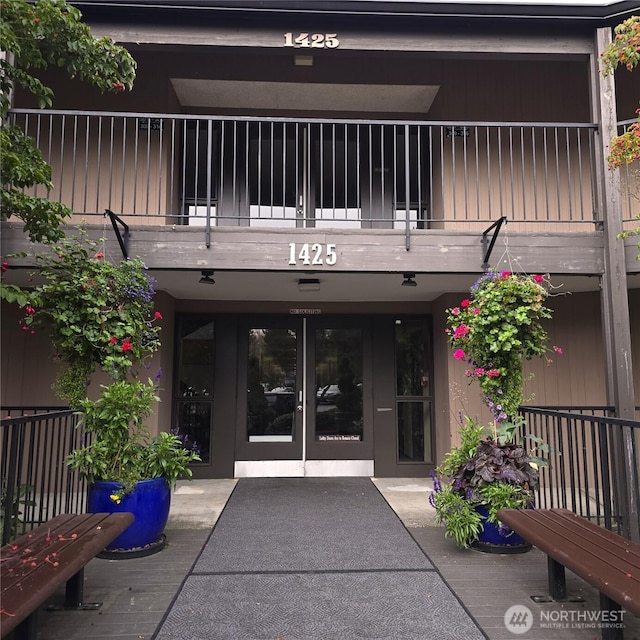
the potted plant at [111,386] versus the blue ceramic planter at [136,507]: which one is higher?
the potted plant at [111,386]

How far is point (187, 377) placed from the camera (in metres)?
7.05

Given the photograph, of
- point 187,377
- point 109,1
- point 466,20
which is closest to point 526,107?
point 466,20

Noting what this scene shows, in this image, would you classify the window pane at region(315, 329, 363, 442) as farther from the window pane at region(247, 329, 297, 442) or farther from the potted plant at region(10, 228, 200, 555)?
the potted plant at region(10, 228, 200, 555)

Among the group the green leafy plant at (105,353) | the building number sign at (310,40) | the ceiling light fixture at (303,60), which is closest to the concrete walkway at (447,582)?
the green leafy plant at (105,353)

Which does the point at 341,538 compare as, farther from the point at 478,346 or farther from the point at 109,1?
the point at 109,1

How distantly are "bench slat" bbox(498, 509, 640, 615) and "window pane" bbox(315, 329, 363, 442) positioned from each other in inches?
149

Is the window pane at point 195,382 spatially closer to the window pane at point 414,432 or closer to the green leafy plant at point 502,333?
the window pane at point 414,432

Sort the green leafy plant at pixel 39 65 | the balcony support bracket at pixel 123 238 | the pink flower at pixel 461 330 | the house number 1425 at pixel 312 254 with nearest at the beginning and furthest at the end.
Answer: the green leafy plant at pixel 39 65 → the pink flower at pixel 461 330 → the balcony support bracket at pixel 123 238 → the house number 1425 at pixel 312 254

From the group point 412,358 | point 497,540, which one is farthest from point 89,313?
point 412,358

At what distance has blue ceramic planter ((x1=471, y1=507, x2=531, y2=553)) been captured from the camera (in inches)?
155

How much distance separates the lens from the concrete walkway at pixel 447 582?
9.11 ft

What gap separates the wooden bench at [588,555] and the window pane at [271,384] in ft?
13.4

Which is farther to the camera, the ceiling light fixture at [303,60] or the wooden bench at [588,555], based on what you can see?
the ceiling light fixture at [303,60]

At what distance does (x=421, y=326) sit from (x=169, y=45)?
4810mm
